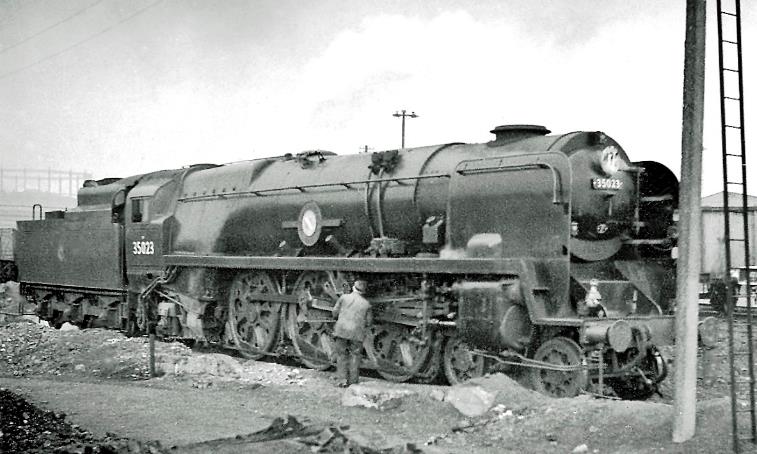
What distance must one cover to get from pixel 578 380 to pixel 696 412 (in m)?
1.78

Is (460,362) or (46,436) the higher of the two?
(460,362)

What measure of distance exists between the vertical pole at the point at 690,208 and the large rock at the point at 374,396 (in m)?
3.54

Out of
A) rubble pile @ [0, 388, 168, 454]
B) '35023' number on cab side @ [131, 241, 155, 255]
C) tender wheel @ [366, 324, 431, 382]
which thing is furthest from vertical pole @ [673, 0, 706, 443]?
'35023' number on cab side @ [131, 241, 155, 255]

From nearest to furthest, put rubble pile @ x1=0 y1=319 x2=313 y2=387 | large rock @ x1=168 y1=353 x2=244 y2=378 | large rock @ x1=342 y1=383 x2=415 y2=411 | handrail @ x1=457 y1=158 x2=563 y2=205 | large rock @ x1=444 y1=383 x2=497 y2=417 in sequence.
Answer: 1. large rock @ x1=444 y1=383 x2=497 y2=417
2. handrail @ x1=457 y1=158 x2=563 y2=205
3. large rock @ x1=342 y1=383 x2=415 y2=411
4. rubble pile @ x1=0 y1=319 x2=313 y2=387
5. large rock @ x1=168 y1=353 x2=244 y2=378

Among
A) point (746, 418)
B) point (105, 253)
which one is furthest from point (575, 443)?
point (105, 253)

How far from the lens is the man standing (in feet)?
38.0

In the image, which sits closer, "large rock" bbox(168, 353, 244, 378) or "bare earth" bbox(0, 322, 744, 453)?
"bare earth" bbox(0, 322, 744, 453)

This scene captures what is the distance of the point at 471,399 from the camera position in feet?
30.1

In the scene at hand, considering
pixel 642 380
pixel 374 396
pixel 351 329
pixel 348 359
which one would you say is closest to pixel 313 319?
pixel 348 359

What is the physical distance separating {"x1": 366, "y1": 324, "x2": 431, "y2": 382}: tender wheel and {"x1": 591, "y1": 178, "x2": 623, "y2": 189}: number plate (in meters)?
3.08

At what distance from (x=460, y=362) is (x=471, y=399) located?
65.5 inches

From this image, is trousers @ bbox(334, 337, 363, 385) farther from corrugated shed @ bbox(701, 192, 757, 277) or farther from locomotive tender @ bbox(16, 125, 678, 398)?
corrugated shed @ bbox(701, 192, 757, 277)

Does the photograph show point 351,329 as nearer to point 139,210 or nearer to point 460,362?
point 460,362

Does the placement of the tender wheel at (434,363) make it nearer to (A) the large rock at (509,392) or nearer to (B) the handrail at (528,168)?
(A) the large rock at (509,392)
